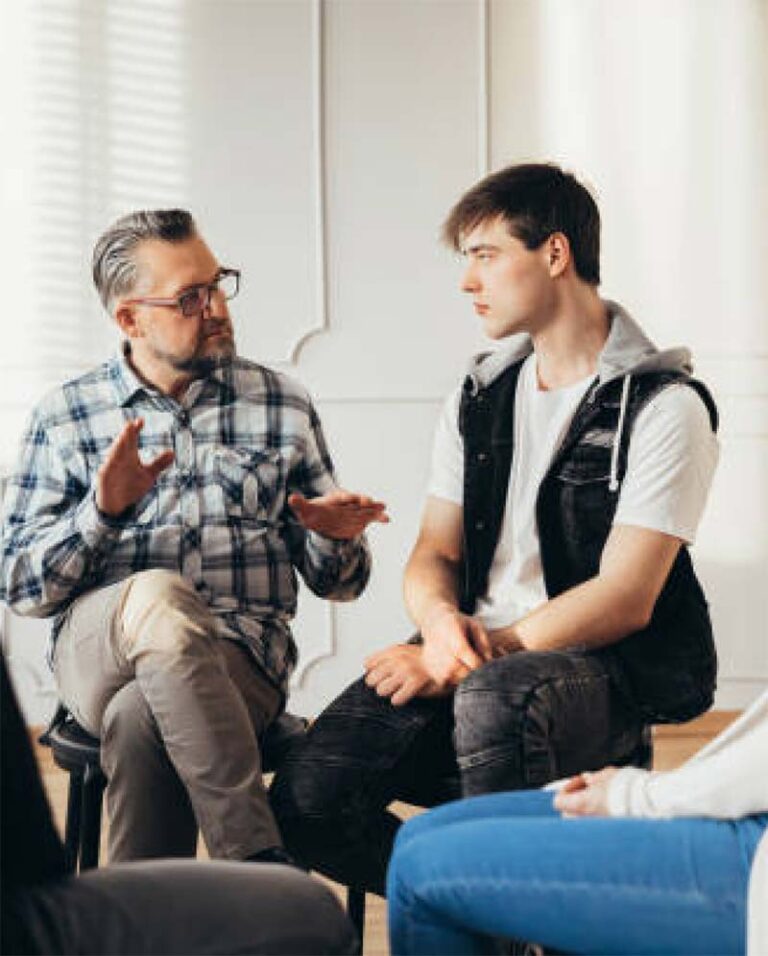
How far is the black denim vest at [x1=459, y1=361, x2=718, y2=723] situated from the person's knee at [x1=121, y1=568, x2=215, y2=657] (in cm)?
44

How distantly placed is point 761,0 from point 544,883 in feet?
12.1

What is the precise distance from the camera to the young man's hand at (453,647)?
2.38 m

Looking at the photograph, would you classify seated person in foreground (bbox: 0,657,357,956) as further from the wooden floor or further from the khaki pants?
the wooden floor

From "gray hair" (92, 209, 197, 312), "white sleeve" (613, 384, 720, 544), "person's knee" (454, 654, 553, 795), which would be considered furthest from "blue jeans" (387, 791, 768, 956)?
"gray hair" (92, 209, 197, 312)

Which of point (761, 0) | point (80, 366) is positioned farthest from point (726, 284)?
point (80, 366)

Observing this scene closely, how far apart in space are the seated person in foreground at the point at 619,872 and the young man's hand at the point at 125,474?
2.79ft

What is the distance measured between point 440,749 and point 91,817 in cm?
53

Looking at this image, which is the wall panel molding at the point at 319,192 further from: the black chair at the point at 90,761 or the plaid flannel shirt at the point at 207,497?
the black chair at the point at 90,761

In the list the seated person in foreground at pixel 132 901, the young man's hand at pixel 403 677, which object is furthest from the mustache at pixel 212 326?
the seated person in foreground at pixel 132 901

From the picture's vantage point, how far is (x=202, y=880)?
1.36 m

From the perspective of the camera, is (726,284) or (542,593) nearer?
(542,593)

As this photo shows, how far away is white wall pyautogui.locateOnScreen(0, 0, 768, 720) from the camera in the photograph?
4.59 metres

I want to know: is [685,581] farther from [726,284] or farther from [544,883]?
[726,284]

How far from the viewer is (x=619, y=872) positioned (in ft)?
5.09
